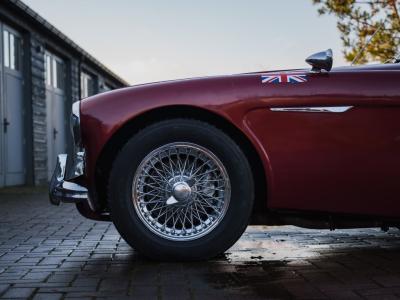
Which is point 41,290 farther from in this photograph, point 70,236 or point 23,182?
point 23,182

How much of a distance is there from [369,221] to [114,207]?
1.57 meters

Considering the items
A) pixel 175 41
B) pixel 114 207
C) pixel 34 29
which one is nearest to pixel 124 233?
pixel 114 207

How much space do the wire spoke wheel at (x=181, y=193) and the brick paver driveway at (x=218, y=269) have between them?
9.5 inches

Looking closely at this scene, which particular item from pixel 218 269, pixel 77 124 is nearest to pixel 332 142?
pixel 218 269

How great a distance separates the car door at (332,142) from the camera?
396 centimetres

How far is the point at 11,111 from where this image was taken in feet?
50.2

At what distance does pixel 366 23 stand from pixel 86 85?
435 inches

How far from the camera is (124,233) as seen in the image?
4.07m

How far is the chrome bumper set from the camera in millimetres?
4258

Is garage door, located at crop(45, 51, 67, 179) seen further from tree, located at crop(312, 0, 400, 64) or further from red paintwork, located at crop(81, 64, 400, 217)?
red paintwork, located at crop(81, 64, 400, 217)

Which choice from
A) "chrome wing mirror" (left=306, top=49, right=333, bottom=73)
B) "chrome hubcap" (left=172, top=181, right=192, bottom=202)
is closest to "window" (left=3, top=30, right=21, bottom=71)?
"chrome hubcap" (left=172, top=181, right=192, bottom=202)

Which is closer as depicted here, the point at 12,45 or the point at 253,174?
the point at 253,174

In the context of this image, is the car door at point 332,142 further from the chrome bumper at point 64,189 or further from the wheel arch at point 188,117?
the chrome bumper at point 64,189

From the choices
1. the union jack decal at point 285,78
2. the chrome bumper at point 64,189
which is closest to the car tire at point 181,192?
the chrome bumper at point 64,189
